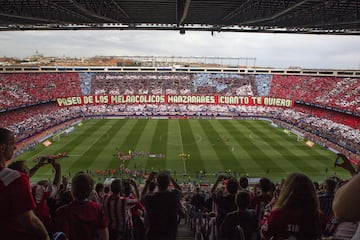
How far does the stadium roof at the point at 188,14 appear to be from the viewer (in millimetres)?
17984

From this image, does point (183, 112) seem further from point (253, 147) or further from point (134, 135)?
point (253, 147)

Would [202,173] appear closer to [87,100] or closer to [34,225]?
[34,225]

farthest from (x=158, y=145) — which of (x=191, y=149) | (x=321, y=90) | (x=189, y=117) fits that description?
(x=321, y=90)

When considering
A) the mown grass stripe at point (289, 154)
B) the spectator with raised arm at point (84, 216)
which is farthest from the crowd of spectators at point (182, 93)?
the spectator with raised arm at point (84, 216)

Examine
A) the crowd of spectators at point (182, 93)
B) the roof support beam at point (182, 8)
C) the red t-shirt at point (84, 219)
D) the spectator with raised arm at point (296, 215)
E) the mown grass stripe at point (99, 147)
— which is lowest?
the mown grass stripe at point (99, 147)

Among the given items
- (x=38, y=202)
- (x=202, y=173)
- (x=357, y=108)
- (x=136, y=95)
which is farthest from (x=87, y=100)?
(x=38, y=202)

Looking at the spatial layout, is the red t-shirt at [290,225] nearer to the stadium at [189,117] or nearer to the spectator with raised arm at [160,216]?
the spectator with raised arm at [160,216]

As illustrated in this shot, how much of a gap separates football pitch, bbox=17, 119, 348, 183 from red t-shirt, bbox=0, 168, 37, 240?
2573cm

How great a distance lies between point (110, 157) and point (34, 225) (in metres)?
32.7

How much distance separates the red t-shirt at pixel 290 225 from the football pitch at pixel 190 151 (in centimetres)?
2508

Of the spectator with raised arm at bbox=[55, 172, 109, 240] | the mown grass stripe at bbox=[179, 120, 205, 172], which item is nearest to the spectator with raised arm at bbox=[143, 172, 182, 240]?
the spectator with raised arm at bbox=[55, 172, 109, 240]

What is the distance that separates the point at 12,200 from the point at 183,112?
63.3m

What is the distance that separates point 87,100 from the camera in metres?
68.8

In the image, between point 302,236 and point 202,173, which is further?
point 202,173
